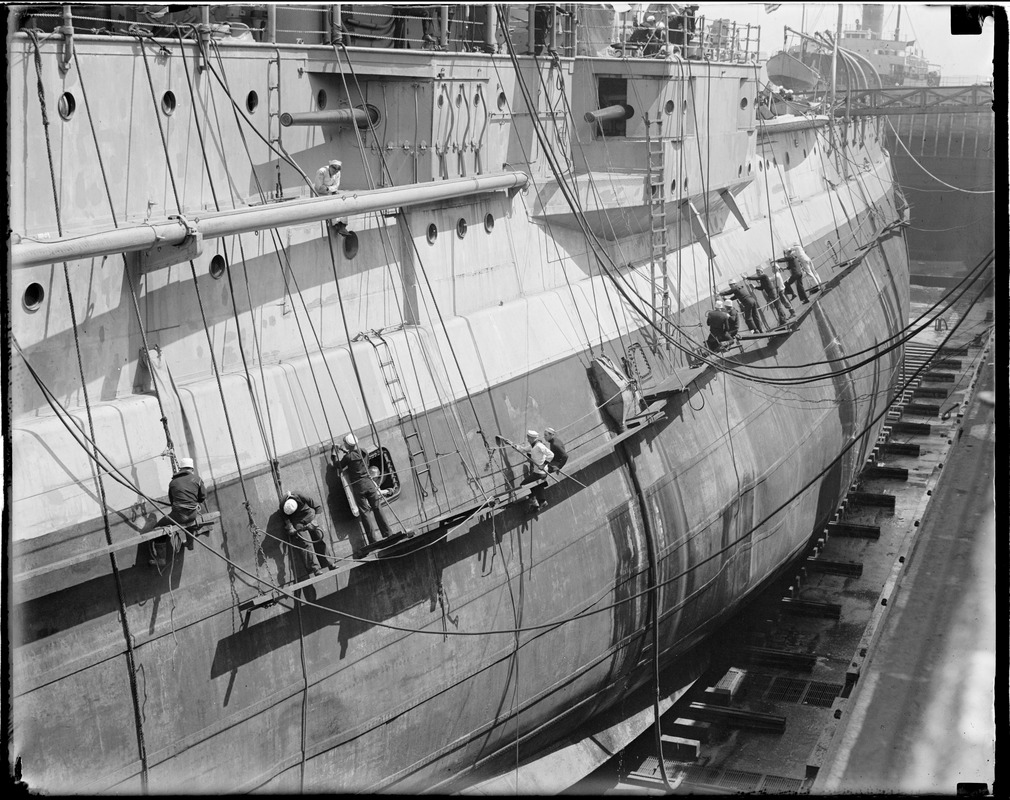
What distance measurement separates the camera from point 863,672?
16047 millimetres

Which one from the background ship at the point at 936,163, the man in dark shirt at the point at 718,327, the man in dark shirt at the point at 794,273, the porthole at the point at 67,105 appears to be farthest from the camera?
the background ship at the point at 936,163

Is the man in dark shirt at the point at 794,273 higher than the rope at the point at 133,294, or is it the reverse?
the rope at the point at 133,294

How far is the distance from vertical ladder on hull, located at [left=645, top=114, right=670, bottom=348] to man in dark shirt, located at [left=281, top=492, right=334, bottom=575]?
9.27 m

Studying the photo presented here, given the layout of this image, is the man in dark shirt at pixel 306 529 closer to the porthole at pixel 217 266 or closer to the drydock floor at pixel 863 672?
the porthole at pixel 217 266

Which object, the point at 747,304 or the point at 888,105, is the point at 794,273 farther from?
the point at 888,105

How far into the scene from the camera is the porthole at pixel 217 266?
12.7 meters

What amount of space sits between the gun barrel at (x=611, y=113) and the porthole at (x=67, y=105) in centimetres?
1034

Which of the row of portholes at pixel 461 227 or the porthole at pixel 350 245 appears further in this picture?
the row of portholes at pixel 461 227

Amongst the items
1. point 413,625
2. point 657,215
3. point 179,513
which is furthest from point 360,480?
point 657,215

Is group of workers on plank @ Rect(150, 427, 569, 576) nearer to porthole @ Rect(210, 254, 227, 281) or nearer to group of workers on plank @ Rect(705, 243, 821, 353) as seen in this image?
porthole @ Rect(210, 254, 227, 281)

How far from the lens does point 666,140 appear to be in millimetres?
20656

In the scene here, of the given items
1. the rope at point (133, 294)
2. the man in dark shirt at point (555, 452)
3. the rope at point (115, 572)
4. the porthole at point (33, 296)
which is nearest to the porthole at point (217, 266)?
the rope at point (133, 294)

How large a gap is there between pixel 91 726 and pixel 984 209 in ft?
170

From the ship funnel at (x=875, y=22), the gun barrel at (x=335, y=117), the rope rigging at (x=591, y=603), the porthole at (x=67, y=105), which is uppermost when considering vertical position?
the ship funnel at (x=875, y=22)
